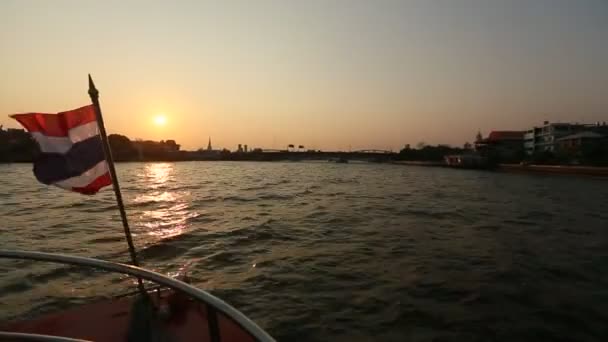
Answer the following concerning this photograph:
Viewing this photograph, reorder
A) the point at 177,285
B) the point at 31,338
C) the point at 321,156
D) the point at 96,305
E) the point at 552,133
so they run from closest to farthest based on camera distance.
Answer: the point at 177,285, the point at 31,338, the point at 96,305, the point at 552,133, the point at 321,156

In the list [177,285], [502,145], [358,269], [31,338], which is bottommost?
[358,269]

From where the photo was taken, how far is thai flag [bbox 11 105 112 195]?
131 inches

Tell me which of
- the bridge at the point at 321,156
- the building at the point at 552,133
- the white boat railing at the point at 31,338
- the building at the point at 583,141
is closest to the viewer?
the white boat railing at the point at 31,338

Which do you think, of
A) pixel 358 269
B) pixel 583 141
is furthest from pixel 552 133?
pixel 358 269

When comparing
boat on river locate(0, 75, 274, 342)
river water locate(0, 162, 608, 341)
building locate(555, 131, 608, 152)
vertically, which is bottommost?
river water locate(0, 162, 608, 341)

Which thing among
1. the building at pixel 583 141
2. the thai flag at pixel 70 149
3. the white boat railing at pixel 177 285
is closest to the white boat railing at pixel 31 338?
the white boat railing at pixel 177 285

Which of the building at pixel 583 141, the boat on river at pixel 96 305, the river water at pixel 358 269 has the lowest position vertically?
the river water at pixel 358 269

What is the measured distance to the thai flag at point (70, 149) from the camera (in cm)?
333

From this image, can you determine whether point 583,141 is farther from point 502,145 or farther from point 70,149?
point 70,149

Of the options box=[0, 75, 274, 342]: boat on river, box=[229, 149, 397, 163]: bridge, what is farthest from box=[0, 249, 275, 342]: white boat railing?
box=[229, 149, 397, 163]: bridge

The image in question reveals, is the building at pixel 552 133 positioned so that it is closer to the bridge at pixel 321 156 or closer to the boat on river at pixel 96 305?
the bridge at pixel 321 156

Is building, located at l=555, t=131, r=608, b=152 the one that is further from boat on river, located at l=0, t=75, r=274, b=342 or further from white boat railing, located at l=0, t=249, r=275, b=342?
white boat railing, located at l=0, t=249, r=275, b=342

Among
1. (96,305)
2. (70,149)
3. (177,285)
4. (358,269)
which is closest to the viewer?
(177,285)

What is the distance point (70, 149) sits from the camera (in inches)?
137
